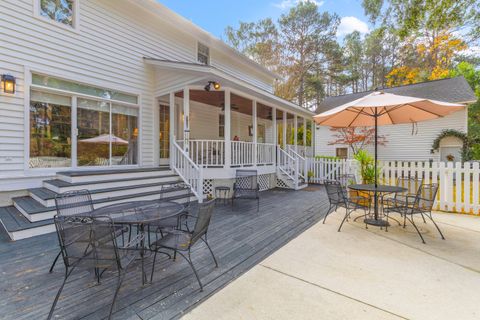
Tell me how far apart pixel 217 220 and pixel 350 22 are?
2353 cm

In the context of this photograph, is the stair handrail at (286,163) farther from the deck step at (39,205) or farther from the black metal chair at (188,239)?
the black metal chair at (188,239)

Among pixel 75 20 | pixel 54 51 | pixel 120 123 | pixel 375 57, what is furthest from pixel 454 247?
pixel 375 57

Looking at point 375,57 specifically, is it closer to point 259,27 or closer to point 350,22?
point 350,22

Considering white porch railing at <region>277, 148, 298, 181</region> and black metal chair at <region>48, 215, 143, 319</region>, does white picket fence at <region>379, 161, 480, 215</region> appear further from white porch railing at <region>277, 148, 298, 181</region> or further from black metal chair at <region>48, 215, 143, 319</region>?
black metal chair at <region>48, 215, 143, 319</region>

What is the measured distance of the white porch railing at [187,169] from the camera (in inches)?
253

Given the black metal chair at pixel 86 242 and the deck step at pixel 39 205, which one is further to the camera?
the deck step at pixel 39 205

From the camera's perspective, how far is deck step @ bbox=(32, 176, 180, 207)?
14.5ft

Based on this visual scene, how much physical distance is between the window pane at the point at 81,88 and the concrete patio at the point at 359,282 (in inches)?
250

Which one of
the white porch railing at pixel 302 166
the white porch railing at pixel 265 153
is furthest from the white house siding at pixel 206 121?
the white porch railing at pixel 302 166

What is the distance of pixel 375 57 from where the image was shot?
76.7ft

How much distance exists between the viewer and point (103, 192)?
5207mm

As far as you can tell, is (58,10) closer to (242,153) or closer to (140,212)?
(140,212)

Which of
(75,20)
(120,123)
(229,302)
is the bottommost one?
(229,302)

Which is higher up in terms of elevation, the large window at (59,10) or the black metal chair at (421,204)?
the large window at (59,10)
